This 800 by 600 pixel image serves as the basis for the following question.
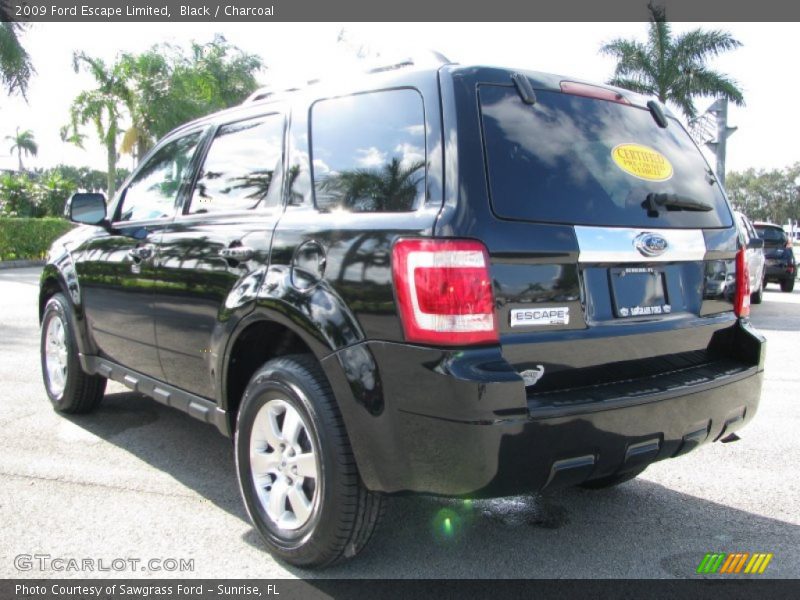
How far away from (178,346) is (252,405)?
0.83 m

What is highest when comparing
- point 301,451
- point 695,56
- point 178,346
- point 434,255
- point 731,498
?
point 695,56

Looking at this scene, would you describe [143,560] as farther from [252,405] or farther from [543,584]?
[543,584]

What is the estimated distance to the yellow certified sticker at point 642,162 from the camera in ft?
9.47

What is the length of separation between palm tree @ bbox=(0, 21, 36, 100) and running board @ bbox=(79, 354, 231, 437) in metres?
21.8

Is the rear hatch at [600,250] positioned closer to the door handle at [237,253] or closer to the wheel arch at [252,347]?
the wheel arch at [252,347]

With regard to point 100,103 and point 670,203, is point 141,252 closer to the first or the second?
point 670,203

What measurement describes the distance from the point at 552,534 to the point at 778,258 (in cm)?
1714

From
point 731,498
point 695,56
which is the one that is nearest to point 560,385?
Answer: point 731,498

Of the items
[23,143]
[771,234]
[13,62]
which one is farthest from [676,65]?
[23,143]

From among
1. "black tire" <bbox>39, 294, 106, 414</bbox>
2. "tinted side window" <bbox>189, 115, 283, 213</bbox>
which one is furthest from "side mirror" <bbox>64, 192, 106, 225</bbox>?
"tinted side window" <bbox>189, 115, 283, 213</bbox>

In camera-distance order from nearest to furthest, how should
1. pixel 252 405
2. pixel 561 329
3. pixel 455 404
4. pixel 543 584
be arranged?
pixel 455 404 < pixel 561 329 < pixel 543 584 < pixel 252 405

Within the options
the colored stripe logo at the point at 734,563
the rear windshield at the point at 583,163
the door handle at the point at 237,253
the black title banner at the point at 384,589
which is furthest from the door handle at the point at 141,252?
the colored stripe logo at the point at 734,563

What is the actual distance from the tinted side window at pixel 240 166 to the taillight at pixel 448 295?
1084 millimetres

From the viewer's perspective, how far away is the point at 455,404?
2.28 m
